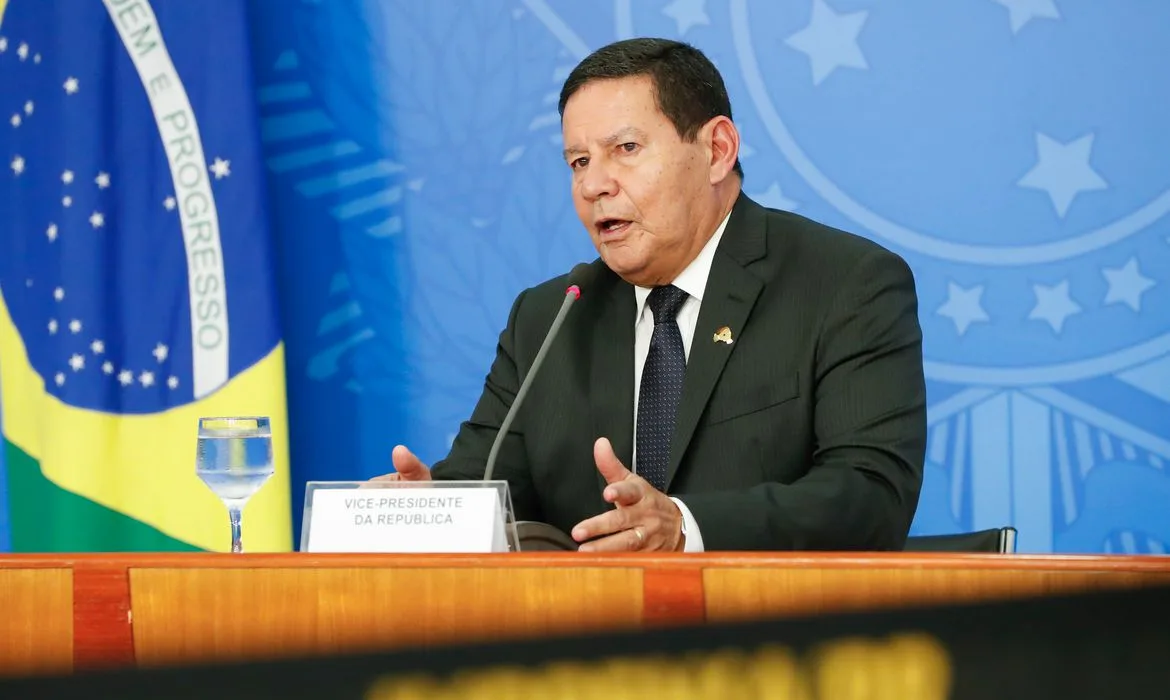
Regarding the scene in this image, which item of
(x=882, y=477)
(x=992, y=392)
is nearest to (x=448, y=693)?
(x=882, y=477)

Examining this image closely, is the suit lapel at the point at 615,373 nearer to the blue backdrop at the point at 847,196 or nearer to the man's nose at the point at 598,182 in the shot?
the man's nose at the point at 598,182

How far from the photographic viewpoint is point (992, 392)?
2941 mm

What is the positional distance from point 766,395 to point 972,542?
40 centimetres

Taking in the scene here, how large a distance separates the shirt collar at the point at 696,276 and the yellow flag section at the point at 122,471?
3.67 ft

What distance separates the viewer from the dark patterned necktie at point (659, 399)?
2102 mm

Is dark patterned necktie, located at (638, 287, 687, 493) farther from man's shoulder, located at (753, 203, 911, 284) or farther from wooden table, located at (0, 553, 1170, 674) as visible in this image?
wooden table, located at (0, 553, 1170, 674)

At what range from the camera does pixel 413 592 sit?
1.07 m

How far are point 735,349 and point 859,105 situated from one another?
3.70 feet

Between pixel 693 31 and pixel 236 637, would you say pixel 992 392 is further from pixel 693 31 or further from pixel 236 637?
pixel 236 637

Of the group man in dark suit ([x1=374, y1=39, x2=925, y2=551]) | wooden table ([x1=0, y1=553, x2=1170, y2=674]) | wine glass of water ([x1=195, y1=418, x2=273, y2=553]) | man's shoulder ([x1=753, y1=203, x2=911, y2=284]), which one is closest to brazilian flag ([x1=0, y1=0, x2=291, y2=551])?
man in dark suit ([x1=374, y1=39, x2=925, y2=551])

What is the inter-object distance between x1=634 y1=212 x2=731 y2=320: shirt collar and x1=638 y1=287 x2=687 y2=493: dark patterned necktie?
0.29ft

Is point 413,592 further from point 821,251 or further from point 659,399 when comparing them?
point 821,251

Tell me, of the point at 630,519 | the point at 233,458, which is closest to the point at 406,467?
the point at 233,458

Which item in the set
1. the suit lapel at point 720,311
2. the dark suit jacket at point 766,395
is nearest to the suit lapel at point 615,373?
the dark suit jacket at point 766,395
